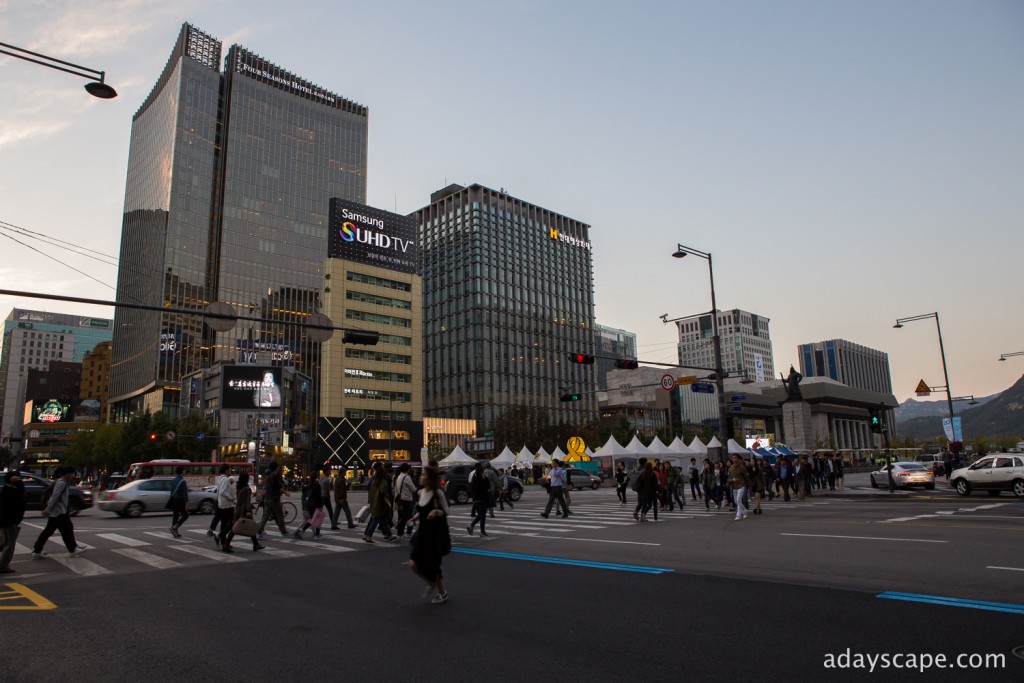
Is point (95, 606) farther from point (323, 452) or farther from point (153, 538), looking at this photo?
point (323, 452)

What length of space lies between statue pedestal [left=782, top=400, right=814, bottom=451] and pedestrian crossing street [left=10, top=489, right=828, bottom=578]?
35.7m

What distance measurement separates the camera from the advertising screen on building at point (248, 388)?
83625mm

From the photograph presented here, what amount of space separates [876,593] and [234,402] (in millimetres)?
86947

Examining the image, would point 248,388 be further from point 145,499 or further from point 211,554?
point 211,554

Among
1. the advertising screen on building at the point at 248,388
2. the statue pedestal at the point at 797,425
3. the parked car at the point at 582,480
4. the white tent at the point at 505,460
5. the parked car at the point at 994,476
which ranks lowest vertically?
the parked car at the point at 582,480

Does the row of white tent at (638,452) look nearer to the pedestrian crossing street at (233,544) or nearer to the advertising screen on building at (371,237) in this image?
the pedestrian crossing street at (233,544)

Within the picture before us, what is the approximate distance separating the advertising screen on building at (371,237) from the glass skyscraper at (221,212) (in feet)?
112

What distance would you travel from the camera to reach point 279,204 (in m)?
138

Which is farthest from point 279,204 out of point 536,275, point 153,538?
point 153,538

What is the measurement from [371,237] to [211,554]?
86382mm

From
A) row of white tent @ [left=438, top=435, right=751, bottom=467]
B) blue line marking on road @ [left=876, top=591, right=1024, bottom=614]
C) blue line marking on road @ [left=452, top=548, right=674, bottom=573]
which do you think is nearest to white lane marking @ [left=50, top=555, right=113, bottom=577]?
blue line marking on road @ [left=452, top=548, right=674, bottom=573]

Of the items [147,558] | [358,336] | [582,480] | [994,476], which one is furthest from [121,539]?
[582,480]

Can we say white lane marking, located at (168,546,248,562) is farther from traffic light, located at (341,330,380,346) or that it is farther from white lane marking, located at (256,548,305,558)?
traffic light, located at (341,330,380,346)

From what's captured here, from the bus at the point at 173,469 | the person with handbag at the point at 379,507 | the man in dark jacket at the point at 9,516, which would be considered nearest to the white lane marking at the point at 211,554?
the person with handbag at the point at 379,507
